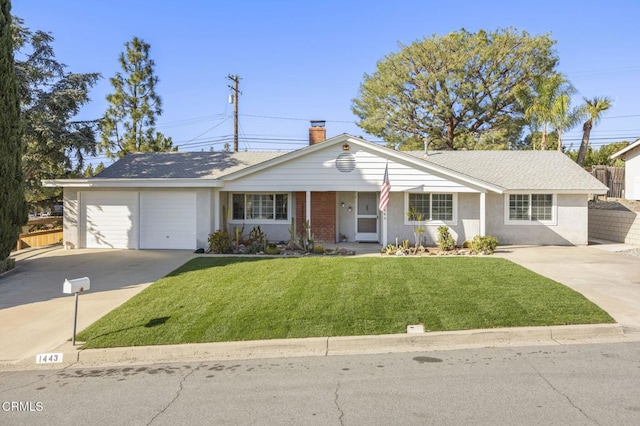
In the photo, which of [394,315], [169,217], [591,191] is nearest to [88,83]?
[169,217]

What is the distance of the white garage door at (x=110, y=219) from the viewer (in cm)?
1648

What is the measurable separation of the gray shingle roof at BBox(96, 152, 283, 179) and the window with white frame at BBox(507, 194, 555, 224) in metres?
10.2

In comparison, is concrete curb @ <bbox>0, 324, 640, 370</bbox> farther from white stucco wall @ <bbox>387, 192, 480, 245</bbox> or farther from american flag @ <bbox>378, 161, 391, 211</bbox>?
white stucco wall @ <bbox>387, 192, 480, 245</bbox>

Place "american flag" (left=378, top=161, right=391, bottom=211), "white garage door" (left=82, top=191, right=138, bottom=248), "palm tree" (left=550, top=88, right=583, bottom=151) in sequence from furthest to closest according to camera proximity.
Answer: "palm tree" (left=550, top=88, right=583, bottom=151) < "white garage door" (left=82, top=191, right=138, bottom=248) < "american flag" (left=378, top=161, right=391, bottom=211)

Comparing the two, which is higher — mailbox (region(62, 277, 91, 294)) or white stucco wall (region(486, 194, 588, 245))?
white stucco wall (region(486, 194, 588, 245))

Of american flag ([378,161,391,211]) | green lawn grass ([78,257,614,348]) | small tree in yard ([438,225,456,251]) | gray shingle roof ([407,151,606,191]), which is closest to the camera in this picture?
green lawn grass ([78,257,614,348])

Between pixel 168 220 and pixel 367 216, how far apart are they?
7.67 meters

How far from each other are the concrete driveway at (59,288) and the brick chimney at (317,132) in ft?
25.4

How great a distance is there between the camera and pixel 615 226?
18578 millimetres

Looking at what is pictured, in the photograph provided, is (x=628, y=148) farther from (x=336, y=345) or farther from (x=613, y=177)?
(x=336, y=345)

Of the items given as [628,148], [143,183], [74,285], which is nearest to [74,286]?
[74,285]

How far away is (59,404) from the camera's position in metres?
4.89

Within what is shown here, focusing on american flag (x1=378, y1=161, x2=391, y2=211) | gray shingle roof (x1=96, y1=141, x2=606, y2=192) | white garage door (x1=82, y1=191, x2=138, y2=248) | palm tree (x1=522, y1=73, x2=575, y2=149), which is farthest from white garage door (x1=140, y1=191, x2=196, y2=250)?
palm tree (x1=522, y1=73, x2=575, y2=149)

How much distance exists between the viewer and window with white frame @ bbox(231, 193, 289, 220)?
58.7 feet
